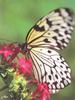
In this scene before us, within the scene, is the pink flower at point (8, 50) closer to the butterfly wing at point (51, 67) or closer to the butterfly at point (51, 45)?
the butterfly at point (51, 45)

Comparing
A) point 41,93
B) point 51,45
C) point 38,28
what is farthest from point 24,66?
point 51,45

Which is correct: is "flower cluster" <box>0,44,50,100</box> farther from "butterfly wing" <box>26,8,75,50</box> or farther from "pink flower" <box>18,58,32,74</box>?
"butterfly wing" <box>26,8,75,50</box>

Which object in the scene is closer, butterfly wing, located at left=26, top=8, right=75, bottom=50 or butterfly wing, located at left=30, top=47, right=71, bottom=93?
butterfly wing, located at left=26, top=8, right=75, bottom=50

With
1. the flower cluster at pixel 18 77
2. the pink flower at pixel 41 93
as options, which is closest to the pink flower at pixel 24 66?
the flower cluster at pixel 18 77

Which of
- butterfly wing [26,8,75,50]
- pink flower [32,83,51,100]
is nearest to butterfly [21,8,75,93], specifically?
butterfly wing [26,8,75,50]

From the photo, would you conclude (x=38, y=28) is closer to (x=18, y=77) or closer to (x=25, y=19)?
(x=18, y=77)
